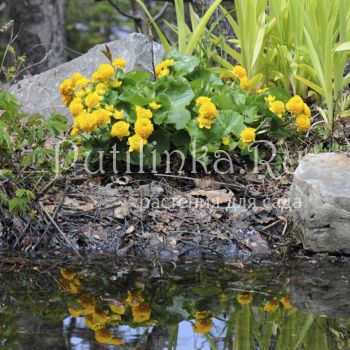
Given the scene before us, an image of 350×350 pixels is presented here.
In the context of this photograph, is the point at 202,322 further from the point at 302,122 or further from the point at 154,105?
the point at 302,122

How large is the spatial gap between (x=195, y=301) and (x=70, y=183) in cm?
162

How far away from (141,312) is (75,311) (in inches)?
11.3

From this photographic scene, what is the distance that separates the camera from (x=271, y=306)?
10.6 feet

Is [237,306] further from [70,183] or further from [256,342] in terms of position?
[70,183]

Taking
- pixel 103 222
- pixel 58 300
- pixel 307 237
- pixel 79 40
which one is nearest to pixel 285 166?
pixel 307 237

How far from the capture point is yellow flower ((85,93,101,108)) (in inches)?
174

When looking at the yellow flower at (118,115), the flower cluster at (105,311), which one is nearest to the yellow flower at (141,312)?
the flower cluster at (105,311)

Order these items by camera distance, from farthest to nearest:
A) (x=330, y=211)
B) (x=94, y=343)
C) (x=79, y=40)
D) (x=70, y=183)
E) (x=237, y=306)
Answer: (x=79, y=40)
(x=70, y=183)
(x=330, y=211)
(x=237, y=306)
(x=94, y=343)

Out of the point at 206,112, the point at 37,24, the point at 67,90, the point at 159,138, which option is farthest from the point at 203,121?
the point at 37,24

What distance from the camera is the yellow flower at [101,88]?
4.55 metres

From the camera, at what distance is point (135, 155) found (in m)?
4.56

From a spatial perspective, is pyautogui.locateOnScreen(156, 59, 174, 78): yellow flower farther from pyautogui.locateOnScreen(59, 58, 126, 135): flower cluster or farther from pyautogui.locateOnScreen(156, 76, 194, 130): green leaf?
pyautogui.locateOnScreen(59, 58, 126, 135): flower cluster

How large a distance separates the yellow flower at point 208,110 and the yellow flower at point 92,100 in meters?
0.64

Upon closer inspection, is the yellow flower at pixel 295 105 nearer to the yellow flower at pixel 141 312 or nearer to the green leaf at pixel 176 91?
the green leaf at pixel 176 91
